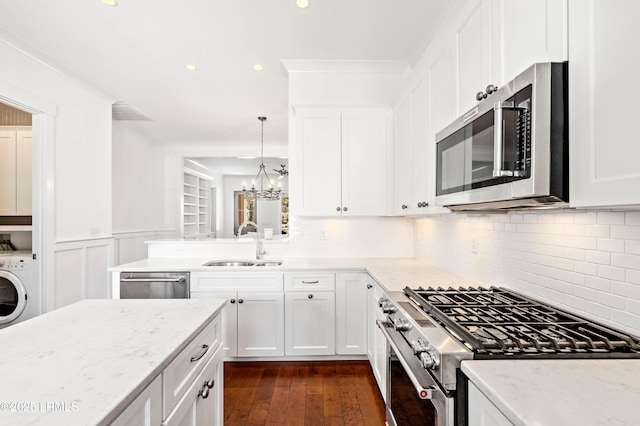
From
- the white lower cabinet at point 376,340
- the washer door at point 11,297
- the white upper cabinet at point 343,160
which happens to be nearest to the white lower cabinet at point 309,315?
the white lower cabinet at point 376,340

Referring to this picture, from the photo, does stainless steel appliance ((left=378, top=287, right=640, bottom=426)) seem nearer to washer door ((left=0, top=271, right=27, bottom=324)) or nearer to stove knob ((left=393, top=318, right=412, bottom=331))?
stove knob ((left=393, top=318, right=412, bottom=331))

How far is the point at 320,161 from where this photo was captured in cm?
297

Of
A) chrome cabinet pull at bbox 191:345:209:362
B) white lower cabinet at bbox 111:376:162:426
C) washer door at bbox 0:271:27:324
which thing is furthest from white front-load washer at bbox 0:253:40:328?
white lower cabinet at bbox 111:376:162:426

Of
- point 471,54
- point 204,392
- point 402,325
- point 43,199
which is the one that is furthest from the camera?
point 43,199

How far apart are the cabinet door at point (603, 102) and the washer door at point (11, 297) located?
407 cm

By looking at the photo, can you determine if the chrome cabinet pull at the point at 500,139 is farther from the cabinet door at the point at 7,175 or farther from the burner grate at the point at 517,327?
the cabinet door at the point at 7,175

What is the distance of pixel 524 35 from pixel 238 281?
2.48m

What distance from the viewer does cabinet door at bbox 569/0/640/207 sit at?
0.74 m

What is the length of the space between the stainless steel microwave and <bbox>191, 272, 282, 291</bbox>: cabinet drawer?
1875 mm

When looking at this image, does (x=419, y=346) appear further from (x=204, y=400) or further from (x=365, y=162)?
(x=365, y=162)

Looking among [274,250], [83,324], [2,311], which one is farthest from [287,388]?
[2,311]

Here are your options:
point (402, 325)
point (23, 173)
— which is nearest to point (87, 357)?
point (402, 325)

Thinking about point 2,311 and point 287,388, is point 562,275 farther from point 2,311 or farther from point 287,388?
point 2,311

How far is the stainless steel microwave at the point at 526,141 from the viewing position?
36.7 inches
